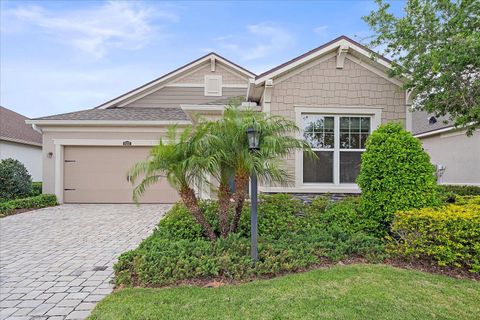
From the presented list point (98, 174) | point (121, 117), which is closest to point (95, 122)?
point (121, 117)

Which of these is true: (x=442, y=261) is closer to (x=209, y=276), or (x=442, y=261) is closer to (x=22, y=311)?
(x=209, y=276)

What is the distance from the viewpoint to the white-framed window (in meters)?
14.0

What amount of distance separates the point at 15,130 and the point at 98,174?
919cm

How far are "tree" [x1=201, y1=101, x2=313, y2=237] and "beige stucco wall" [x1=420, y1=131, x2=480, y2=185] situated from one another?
12277 mm

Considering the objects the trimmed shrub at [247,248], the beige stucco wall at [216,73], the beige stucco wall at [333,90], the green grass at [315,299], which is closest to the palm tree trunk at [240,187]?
the trimmed shrub at [247,248]

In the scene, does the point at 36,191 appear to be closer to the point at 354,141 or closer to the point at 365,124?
the point at 354,141

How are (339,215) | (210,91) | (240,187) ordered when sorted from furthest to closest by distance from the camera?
(210,91)
(339,215)
(240,187)

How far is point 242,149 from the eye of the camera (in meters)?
4.35

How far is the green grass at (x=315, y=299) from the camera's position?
113 inches

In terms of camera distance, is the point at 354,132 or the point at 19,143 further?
the point at 19,143

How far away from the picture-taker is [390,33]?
7.45 metres

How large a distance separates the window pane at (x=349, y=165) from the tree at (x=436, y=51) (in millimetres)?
2080

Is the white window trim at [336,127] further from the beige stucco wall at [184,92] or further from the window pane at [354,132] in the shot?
the beige stucco wall at [184,92]

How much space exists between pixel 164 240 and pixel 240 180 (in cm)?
169
